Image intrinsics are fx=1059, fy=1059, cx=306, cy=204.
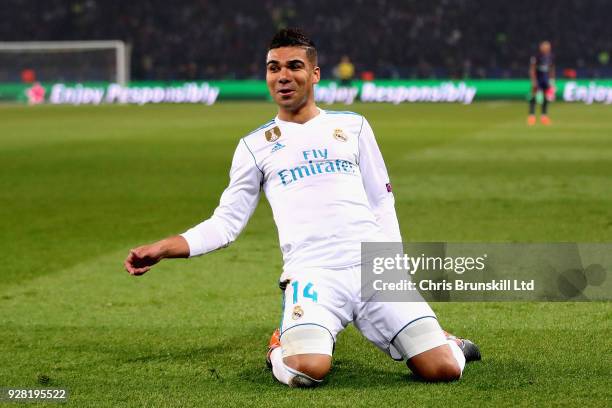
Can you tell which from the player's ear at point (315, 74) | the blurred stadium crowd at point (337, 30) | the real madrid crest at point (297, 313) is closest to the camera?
the real madrid crest at point (297, 313)

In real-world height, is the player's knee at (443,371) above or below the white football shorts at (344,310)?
below

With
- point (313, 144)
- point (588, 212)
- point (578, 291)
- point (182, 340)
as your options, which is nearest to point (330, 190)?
point (313, 144)

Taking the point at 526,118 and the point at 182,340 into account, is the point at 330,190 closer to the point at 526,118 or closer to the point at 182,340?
the point at 182,340

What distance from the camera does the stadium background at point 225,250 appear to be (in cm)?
473

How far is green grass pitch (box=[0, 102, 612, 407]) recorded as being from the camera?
4664 mm

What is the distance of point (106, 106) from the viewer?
3684cm

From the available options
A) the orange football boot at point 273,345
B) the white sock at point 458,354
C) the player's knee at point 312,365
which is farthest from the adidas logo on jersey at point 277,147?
the white sock at point 458,354

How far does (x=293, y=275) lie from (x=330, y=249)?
21cm

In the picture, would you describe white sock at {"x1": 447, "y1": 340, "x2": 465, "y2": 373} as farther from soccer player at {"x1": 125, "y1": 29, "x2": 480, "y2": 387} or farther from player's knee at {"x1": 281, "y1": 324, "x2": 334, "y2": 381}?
player's knee at {"x1": 281, "y1": 324, "x2": 334, "y2": 381}

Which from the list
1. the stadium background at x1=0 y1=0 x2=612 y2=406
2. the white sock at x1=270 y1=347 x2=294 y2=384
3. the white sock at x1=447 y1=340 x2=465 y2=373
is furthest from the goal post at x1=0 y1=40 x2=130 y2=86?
the white sock at x1=447 y1=340 x2=465 y2=373

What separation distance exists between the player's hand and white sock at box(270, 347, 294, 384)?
0.72 metres

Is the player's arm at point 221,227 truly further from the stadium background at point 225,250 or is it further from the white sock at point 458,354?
the white sock at point 458,354

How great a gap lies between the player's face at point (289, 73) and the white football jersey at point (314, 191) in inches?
6.6

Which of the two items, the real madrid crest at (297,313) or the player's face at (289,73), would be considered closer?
the real madrid crest at (297,313)
